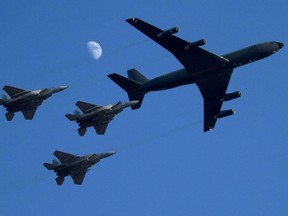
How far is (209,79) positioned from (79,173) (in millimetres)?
26140

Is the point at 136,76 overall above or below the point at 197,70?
above

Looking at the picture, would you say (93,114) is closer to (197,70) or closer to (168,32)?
(197,70)

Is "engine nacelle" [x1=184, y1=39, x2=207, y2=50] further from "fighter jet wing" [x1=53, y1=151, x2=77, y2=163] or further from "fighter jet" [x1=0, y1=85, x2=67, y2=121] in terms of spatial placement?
"fighter jet wing" [x1=53, y1=151, x2=77, y2=163]

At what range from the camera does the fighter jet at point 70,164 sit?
137000 millimetres

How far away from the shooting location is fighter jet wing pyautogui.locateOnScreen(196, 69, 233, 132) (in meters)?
139

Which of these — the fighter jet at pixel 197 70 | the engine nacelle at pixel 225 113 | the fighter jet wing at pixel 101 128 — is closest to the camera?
the fighter jet at pixel 197 70

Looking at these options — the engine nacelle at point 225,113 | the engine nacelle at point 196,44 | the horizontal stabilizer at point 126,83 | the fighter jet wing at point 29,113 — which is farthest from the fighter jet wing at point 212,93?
the fighter jet wing at point 29,113

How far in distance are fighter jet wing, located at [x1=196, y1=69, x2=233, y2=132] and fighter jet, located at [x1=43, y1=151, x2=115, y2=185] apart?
1895cm

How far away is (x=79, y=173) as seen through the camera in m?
139

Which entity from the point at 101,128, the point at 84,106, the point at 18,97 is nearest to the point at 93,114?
the point at 84,106

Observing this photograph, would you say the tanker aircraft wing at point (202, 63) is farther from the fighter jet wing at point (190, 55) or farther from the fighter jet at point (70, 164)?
the fighter jet at point (70, 164)

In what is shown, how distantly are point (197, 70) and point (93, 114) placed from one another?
1799 centimetres

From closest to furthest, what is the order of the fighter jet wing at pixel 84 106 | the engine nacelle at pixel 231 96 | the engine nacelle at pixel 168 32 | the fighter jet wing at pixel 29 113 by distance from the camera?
the engine nacelle at pixel 168 32 → the fighter jet wing at pixel 84 106 → the fighter jet wing at pixel 29 113 → the engine nacelle at pixel 231 96

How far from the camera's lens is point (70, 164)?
5399 inches
